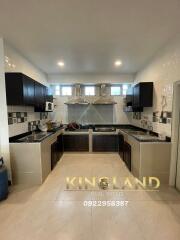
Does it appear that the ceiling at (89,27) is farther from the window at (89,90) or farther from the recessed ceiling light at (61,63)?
the window at (89,90)

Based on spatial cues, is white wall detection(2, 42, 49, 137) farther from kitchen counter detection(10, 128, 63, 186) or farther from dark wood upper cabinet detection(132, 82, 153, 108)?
dark wood upper cabinet detection(132, 82, 153, 108)

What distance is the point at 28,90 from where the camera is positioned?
309 centimetres

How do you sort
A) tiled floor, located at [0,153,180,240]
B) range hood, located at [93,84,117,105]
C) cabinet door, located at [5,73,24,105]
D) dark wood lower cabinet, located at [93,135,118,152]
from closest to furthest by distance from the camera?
tiled floor, located at [0,153,180,240] → cabinet door, located at [5,73,24,105] → dark wood lower cabinet, located at [93,135,118,152] → range hood, located at [93,84,117,105]

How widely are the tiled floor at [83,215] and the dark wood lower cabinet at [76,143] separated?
6.77 ft

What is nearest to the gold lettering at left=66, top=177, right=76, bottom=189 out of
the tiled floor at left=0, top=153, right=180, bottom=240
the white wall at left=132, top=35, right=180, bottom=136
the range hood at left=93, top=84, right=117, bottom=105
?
the tiled floor at left=0, top=153, right=180, bottom=240

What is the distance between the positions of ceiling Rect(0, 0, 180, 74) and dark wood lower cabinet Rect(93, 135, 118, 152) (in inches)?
100

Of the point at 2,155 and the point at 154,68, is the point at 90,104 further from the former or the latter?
the point at 2,155

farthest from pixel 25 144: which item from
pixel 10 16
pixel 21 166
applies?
pixel 10 16

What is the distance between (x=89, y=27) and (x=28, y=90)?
5.69ft

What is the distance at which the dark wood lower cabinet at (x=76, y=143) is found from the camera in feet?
16.4

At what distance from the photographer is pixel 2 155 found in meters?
2.85

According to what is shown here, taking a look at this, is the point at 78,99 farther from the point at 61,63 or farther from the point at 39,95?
the point at 39,95

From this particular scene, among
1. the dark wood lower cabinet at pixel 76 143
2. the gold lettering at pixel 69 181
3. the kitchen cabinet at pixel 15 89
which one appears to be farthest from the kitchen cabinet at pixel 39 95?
the gold lettering at pixel 69 181

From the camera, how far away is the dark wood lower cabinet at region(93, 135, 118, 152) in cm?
498
